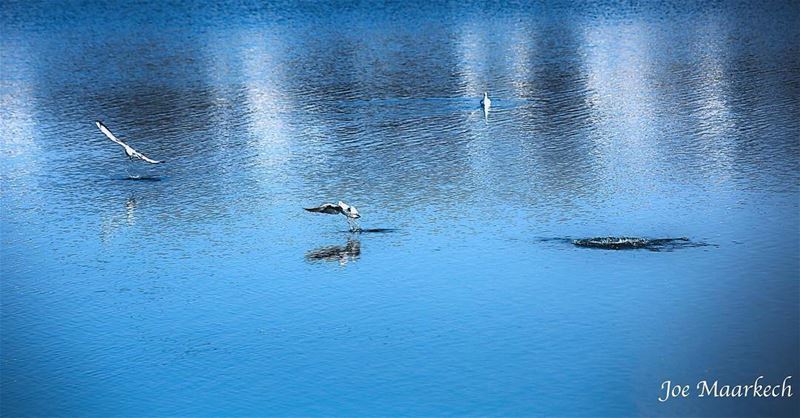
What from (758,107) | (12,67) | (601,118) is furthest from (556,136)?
(12,67)

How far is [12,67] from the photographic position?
5762 centimetres

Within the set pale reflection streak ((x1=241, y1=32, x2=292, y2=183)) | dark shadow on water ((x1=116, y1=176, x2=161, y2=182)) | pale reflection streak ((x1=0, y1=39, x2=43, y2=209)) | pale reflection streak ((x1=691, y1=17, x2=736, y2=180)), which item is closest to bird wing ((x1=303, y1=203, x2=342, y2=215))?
pale reflection streak ((x1=241, y1=32, x2=292, y2=183))

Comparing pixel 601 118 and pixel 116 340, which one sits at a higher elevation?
pixel 601 118

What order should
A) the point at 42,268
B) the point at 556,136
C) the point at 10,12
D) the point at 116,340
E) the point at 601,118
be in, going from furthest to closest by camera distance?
the point at 10,12, the point at 601,118, the point at 556,136, the point at 42,268, the point at 116,340

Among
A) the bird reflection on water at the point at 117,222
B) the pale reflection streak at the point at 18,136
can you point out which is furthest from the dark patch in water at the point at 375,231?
the pale reflection streak at the point at 18,136

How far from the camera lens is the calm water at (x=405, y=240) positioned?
19.1m

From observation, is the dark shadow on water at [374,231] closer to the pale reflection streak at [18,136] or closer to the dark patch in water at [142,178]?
the dark patch in water at [142,178]

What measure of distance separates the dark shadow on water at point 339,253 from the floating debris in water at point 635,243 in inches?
166

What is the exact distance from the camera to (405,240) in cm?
2523

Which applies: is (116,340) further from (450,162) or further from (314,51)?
(314,51)

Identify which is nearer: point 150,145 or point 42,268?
point 42,268

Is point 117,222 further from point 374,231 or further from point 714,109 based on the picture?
point 714,109

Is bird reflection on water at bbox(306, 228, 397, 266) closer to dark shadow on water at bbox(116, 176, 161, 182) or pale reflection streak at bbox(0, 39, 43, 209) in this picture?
dark shadow on water at bbox(116, 176, 161, 182)

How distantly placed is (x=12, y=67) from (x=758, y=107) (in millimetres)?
34289
